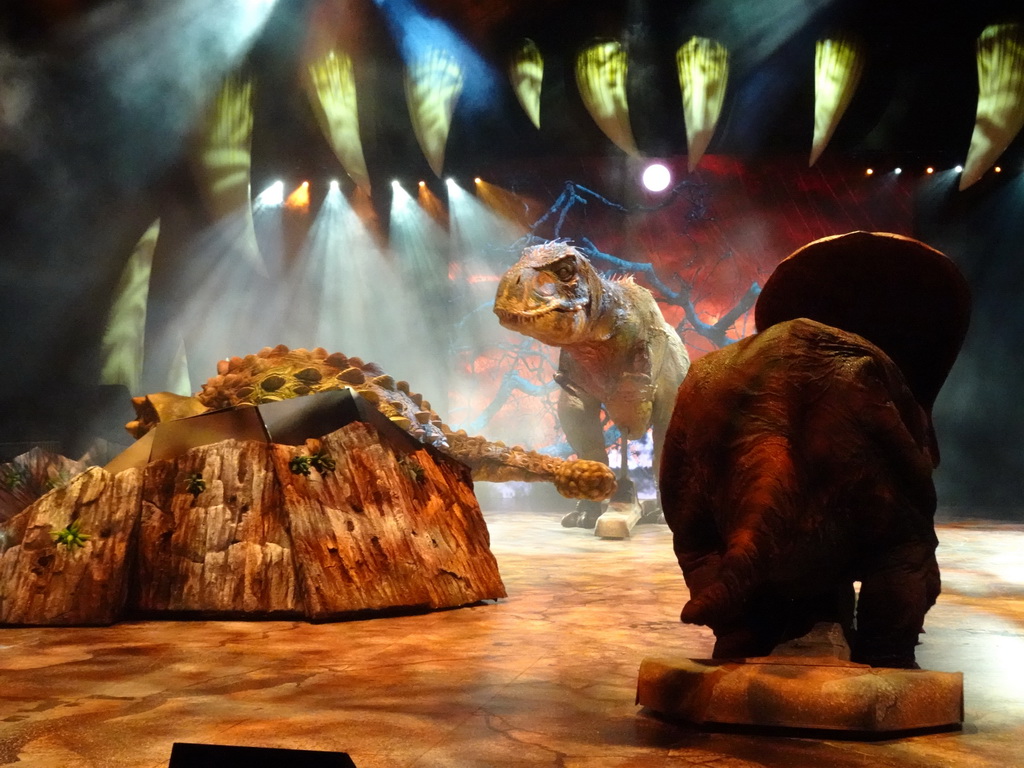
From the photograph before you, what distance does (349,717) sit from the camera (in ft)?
5.88

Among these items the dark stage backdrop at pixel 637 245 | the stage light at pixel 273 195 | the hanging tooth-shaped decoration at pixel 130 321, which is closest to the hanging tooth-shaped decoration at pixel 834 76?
the dark stage backdrop at pixel 637 245

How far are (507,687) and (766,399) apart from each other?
89 centimetres

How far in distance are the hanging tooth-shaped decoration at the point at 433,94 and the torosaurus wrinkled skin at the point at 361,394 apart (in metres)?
3.85

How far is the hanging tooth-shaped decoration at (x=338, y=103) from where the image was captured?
22.7 ft

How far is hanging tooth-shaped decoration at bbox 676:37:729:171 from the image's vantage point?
25.3 ft

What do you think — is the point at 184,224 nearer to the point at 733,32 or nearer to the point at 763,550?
the point at 733,32

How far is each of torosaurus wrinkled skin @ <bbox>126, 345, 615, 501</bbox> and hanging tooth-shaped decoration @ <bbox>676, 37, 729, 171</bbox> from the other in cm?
467

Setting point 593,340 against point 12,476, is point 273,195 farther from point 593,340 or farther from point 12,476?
point 12,476

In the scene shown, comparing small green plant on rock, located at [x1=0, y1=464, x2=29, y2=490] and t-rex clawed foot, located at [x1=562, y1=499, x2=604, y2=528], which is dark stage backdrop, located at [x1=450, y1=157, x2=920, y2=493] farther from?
small green plant on rock, located at [x1=0, y1=464, x2=29, y2=490]

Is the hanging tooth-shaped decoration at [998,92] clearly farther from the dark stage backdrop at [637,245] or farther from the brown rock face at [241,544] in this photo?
the brown rock face at [241,544]

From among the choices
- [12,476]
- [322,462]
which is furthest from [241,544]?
[12,476]

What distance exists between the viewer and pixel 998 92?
747 centimetres

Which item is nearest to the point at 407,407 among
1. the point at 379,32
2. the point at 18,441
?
the point at 18,441

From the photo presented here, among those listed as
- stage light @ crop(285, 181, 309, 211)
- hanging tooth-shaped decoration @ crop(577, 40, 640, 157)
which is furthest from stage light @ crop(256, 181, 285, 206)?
hanging tooth-shaped decoration @ crop(577, 40, 640, 157)
